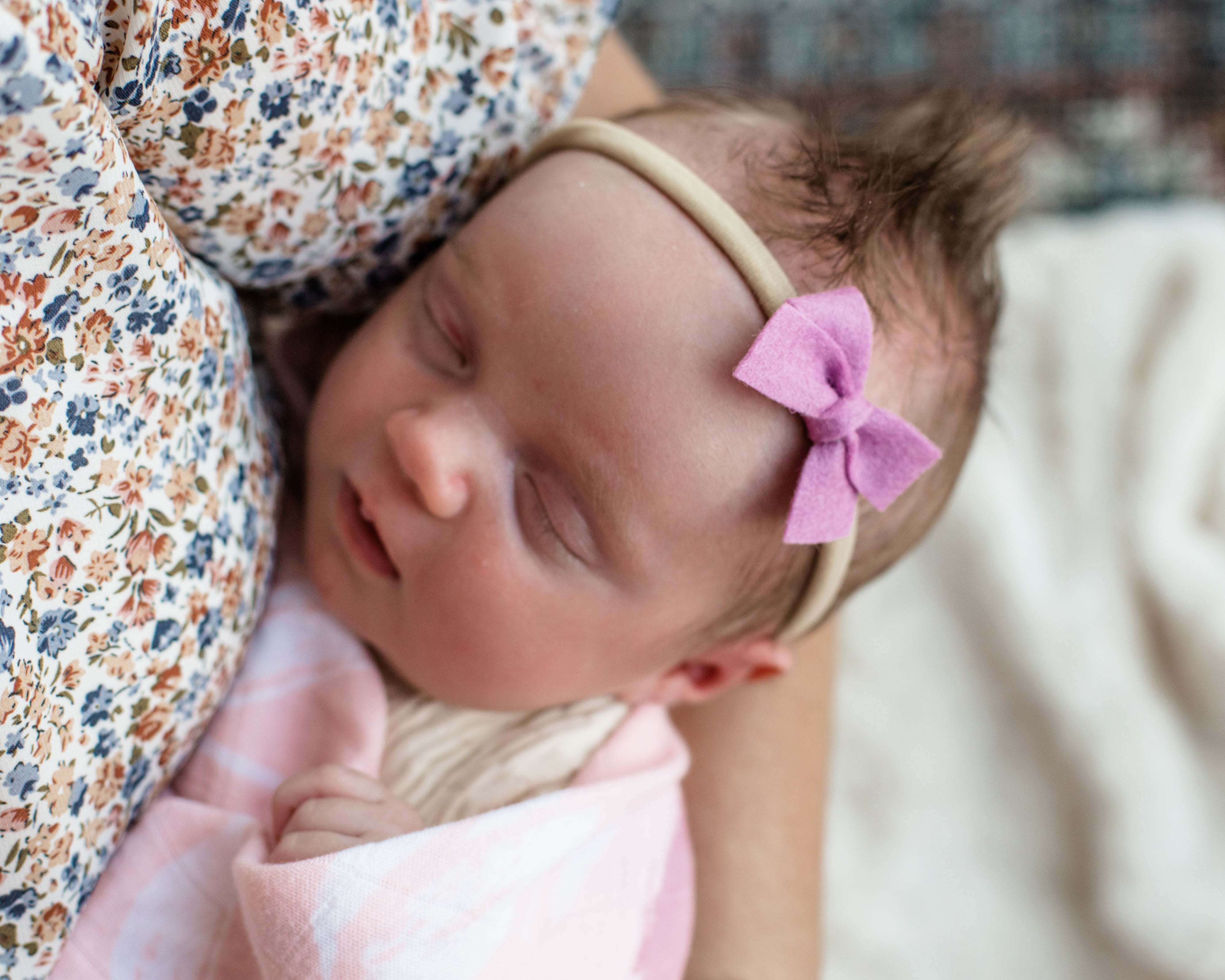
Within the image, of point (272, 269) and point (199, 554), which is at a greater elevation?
point (272, 269)

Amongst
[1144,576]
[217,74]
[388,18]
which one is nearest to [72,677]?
[217,74]

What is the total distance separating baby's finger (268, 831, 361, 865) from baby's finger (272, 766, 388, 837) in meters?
0.04

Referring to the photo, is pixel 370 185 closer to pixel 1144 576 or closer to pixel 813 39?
pixel 1144 576

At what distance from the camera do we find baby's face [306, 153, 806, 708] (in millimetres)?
817

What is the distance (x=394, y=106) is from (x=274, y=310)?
0.87 ft

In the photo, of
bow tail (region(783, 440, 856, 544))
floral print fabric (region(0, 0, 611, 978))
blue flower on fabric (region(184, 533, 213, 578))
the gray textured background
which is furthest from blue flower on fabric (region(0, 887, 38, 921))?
the gray textured background

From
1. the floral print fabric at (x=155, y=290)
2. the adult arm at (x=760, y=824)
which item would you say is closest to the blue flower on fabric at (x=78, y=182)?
the floral print fabric at (x=155, y=290)

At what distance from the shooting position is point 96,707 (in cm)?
71

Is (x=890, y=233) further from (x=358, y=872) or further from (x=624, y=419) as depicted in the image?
(x=358, y=872)

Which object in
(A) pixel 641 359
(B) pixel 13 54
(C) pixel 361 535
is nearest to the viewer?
(B) pixel 13 54

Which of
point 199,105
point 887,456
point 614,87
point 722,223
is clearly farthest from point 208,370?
point 614,87

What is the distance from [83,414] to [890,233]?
604 millimetres

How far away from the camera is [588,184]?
2.91ft

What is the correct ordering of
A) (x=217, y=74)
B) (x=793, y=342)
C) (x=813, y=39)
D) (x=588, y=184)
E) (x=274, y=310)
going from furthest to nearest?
(x=813, y=39), (x=274, y=310), (x=588, y=184), (x=793, y=342), (x=217, y=74)
